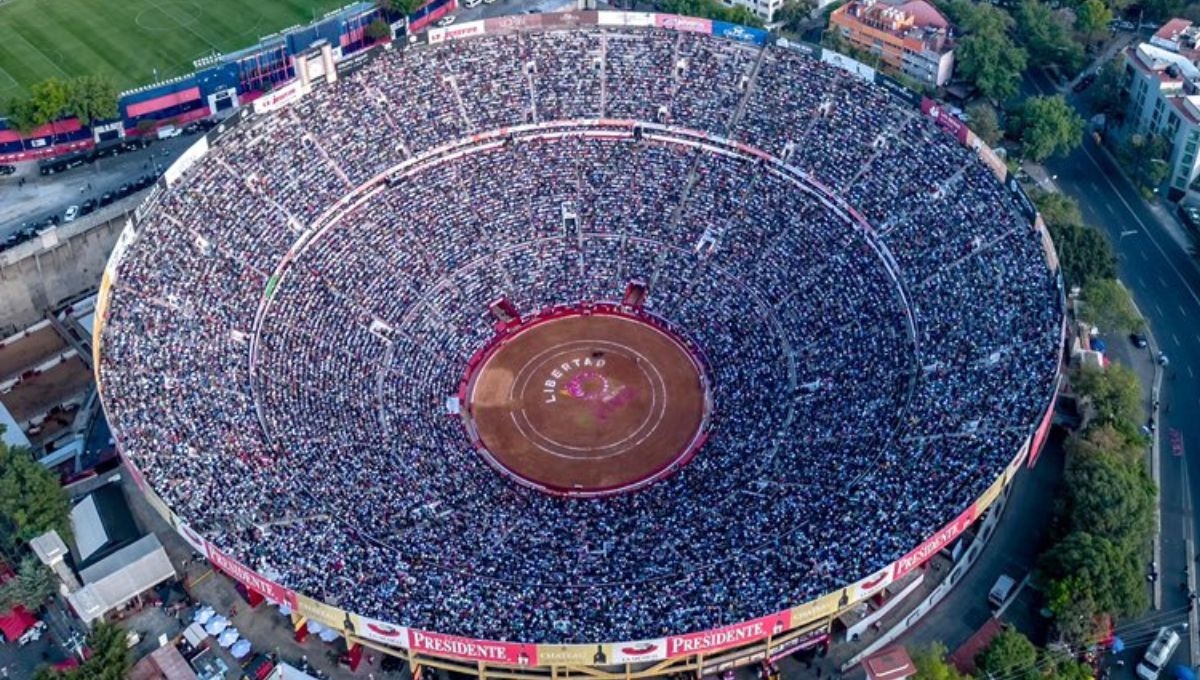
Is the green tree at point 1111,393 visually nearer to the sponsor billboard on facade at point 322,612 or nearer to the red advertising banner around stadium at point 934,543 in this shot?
the red advertising banner around stadium at point 934,543

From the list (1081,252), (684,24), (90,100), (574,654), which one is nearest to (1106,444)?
(1081,252)

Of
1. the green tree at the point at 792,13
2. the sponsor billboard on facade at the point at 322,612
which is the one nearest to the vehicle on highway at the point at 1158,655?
the sponsor billboard on facade at the point at 322,612

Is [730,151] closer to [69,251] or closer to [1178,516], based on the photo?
[1178,516]

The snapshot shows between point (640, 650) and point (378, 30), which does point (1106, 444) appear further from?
point (378, 30)

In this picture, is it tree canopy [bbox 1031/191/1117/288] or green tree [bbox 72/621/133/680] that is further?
tree canopy [bbox 1031/191/1117/288]

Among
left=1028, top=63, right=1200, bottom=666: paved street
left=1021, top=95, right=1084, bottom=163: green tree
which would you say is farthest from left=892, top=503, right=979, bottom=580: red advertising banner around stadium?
left=1021, top=95, right=1084, bottom=163: green tree

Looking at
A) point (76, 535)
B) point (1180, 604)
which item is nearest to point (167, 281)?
point (76, 535)

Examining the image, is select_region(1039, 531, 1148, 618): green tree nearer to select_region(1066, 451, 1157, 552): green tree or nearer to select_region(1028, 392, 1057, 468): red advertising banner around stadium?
select_region(1066, 451, 1157, 552): green tree
